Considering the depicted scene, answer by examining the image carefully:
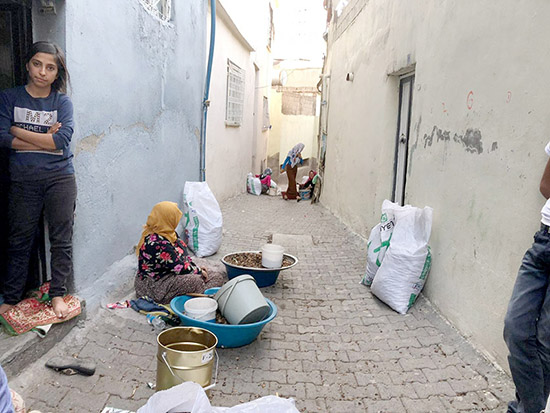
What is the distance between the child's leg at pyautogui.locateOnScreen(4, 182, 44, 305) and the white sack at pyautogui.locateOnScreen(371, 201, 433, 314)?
2769mm

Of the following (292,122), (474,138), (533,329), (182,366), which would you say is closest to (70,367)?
(182,366)

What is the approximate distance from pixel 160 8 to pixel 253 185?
7.77m

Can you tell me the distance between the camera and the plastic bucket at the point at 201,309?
3.02 meters

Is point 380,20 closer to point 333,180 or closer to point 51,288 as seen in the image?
point 333,180

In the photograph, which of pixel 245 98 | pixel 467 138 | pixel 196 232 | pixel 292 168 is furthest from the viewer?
pixel 245 98

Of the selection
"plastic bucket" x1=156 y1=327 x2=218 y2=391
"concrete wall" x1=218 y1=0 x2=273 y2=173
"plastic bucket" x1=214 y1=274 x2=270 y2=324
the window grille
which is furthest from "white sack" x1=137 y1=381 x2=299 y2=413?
"concrete wall" x1=218 y1=0 x2=273 y2=173

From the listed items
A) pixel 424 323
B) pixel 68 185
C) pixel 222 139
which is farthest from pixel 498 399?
pixel 222 139

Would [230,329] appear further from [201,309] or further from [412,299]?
[412,299]

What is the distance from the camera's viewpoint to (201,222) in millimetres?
5215

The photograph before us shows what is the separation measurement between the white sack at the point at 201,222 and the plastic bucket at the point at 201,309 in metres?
2.13

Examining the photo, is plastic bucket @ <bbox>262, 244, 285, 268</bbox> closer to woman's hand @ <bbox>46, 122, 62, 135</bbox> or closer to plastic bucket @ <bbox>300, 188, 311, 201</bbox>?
woman's hand @ <bbox>46, 122, 62, 135</bbox>

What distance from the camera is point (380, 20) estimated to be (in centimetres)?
607

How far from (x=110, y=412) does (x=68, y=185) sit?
1460 millimetres

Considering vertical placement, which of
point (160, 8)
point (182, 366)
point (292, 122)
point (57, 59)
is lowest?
point (182, 366)
